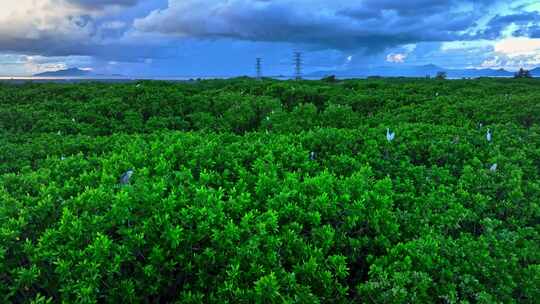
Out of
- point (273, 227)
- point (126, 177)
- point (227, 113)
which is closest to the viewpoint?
point (273, 227)

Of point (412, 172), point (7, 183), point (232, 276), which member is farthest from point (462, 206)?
point (7, 183)

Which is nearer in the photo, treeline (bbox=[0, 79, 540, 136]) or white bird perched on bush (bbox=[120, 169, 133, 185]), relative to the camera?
white bird perched on bush (bbox=[120, 169, 133, 185])

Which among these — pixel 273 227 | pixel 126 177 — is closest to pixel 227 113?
pixel 126 177

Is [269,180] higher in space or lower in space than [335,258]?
higher

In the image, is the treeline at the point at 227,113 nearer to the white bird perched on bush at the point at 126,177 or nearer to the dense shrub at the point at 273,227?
the dense shrub at the point at 273,227

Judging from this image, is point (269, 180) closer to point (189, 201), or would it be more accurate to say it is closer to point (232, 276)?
point (189, 201)

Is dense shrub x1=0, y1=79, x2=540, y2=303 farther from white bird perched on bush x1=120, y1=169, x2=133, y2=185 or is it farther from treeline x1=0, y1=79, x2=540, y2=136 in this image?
treeline x1=0, y1=79, x2=540, y2=136

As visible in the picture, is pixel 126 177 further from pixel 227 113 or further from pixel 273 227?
pixel 227 113

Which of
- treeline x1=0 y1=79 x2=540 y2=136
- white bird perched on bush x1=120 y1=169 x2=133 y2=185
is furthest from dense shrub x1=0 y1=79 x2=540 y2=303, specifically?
treeline x1=0 y1=79 x2=540 y2=136

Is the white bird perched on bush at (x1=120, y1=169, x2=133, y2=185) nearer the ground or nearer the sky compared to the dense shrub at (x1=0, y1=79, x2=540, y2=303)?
nearer the sky

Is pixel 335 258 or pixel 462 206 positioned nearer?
pixel 335 258

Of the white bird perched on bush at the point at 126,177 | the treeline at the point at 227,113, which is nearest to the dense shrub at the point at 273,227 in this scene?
the white bird perched on bush at the point at 126,177
